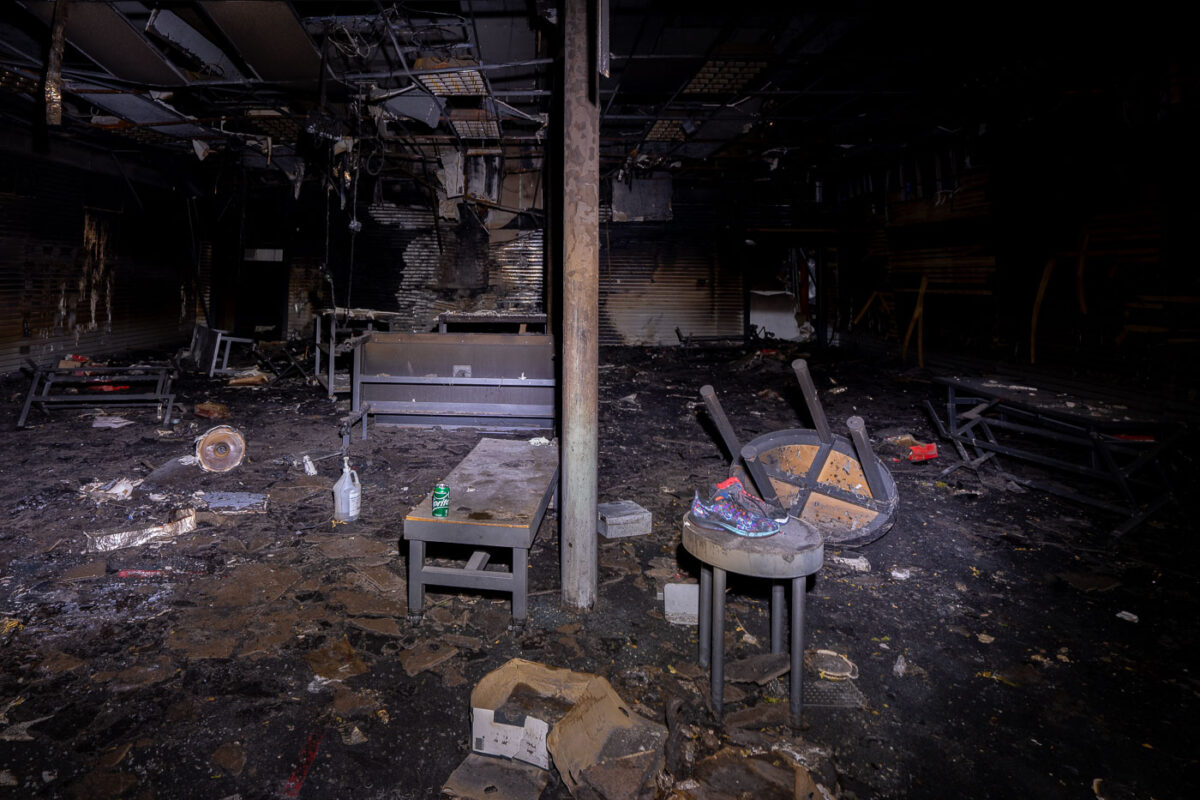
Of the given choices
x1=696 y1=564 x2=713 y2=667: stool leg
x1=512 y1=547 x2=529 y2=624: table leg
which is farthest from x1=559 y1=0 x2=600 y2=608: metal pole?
x1=696 y1=564 x2=713 y2=667: stool leg

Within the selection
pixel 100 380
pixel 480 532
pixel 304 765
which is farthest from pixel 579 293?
pixel 100 380

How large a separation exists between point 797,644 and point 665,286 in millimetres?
14274

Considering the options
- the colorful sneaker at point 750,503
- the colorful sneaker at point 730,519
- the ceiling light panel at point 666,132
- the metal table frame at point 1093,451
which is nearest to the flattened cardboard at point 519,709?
the colorful sneaker at point 730,519

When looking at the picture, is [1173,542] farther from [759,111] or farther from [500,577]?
[759,111]

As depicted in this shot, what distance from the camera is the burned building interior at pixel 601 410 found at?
108 inches

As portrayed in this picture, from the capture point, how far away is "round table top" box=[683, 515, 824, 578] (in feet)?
8.92

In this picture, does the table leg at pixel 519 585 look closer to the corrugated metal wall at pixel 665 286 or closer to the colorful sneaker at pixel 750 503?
the colorful sneaker at pixel 750 503

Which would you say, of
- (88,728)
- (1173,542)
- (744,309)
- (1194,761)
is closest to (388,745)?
(88,728)

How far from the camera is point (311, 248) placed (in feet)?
51.7

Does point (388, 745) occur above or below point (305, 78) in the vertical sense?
below

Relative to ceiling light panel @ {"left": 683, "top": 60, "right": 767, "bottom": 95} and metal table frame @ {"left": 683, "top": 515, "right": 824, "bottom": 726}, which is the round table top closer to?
metal table frame @ {"left": 683, "top": 515, "right": 824, "bottom": 726}

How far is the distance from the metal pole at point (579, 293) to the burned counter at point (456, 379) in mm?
4337

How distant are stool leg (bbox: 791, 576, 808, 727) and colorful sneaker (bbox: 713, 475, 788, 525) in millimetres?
370

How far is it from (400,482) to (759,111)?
27.5 ft
